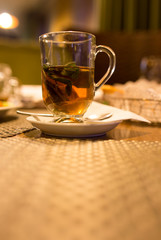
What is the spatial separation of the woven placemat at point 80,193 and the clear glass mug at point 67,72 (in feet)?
0.50

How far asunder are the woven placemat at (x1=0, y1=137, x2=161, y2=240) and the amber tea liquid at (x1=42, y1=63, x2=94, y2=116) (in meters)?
0.15

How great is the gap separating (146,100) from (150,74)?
666 millimetres

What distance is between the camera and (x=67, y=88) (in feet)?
1.64

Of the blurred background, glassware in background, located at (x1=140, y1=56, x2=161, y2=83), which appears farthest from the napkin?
the blurred background

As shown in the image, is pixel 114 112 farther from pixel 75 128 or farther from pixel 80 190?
pixel 80 190

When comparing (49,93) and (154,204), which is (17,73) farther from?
(154,204)

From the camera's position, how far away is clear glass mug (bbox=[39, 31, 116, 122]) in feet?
1.65

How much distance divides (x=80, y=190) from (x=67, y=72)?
31cm

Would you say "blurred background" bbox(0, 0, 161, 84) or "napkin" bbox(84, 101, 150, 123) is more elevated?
"blurred background" bbox(0, 0, 161, 84)

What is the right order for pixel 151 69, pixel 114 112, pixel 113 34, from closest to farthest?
1. pixel 114 112
2. pixel 151 69
3. pixel 113 34

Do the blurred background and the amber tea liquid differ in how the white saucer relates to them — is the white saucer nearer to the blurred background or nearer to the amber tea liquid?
the amber tea liquid

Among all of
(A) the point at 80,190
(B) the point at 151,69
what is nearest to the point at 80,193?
(A) the point at 80,190

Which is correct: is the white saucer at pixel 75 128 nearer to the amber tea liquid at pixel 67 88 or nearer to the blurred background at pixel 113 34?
the amber tea liquid at pixel 67 88

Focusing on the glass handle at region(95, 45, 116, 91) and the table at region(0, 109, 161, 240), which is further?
the glass handle at region(95, 45, 116, 91)
